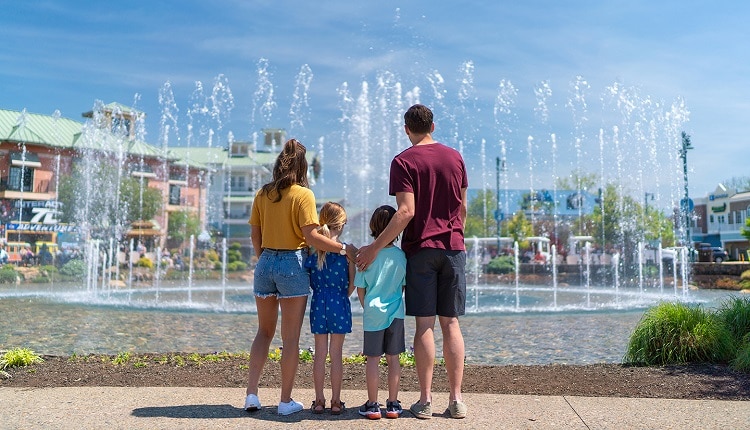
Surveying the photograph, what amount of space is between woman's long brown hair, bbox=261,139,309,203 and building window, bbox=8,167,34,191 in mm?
51830

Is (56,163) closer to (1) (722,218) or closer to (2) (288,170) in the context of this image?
(2) (288,170)

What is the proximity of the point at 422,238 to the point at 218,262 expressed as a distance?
42109mm

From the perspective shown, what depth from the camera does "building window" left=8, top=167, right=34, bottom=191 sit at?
162ft

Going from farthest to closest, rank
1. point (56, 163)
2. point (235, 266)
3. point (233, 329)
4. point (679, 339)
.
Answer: point (56, 163), point (235, 266), point (233, 329), point (679, 339)

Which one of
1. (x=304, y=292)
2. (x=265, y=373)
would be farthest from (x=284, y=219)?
(x=265, y=373)

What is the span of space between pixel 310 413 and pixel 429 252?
50.9 inches

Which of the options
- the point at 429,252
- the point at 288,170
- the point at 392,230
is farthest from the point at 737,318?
the point at 288,170

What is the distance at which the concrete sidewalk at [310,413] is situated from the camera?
382 cm

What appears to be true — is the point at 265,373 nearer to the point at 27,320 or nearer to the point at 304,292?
the point at 304,292

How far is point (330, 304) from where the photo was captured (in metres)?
4.16

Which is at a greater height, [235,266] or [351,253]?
[351,253]

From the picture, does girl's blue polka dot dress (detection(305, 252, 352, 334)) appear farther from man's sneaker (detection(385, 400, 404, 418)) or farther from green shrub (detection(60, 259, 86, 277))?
green shrub (detection(60, 259, 86, 277))

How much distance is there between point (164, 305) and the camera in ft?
55.4

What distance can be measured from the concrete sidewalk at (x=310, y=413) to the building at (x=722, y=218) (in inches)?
2403
